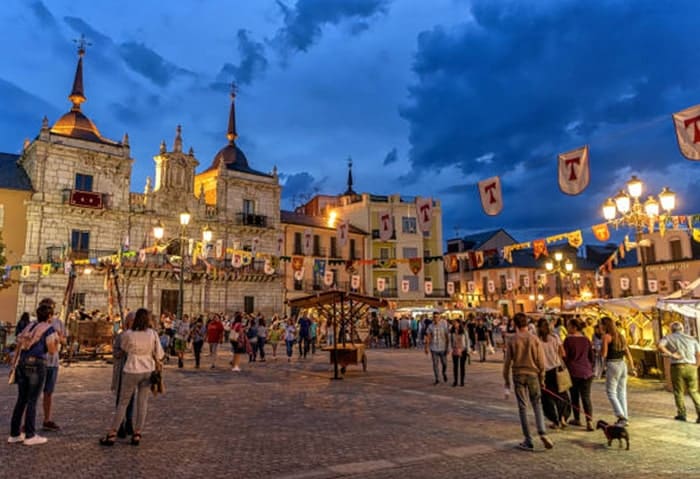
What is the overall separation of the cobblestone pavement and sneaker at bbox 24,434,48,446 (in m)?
0.15

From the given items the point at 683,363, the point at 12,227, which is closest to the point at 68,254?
the point at 12,227

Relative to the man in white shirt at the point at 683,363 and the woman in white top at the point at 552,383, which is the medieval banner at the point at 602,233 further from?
the woman in white top at the point at 552,383

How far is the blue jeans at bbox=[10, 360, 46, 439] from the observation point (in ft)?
20.9

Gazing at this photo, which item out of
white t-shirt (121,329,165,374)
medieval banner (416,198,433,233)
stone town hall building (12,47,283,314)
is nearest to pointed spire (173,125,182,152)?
stone town hall building (12,47,283,314)

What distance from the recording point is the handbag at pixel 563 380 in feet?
25.2

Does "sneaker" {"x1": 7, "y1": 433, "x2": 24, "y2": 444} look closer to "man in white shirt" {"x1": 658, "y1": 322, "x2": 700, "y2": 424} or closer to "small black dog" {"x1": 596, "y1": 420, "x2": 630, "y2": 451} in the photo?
"small black dog" {"x1": 596, "y1": 420, "x2": 630, "y2": 451}

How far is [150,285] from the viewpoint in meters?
34.9

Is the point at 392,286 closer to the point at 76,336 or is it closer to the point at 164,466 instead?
the point at 76,336

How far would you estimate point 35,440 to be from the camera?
21.1ft

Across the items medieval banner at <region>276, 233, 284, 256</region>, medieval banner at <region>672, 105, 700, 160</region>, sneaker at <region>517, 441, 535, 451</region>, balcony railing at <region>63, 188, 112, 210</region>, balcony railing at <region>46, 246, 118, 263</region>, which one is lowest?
sneaker at <region>517, 441, 535, 451</region>

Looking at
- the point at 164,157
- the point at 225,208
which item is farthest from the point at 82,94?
the point at 225,208

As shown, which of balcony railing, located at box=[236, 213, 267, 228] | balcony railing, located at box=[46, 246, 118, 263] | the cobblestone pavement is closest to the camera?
the cobblestone pavement

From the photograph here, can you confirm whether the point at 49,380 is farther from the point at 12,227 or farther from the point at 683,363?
the point at 12,227

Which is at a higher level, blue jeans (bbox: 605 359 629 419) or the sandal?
blue jeans (bbox: 605 359 629 419)
